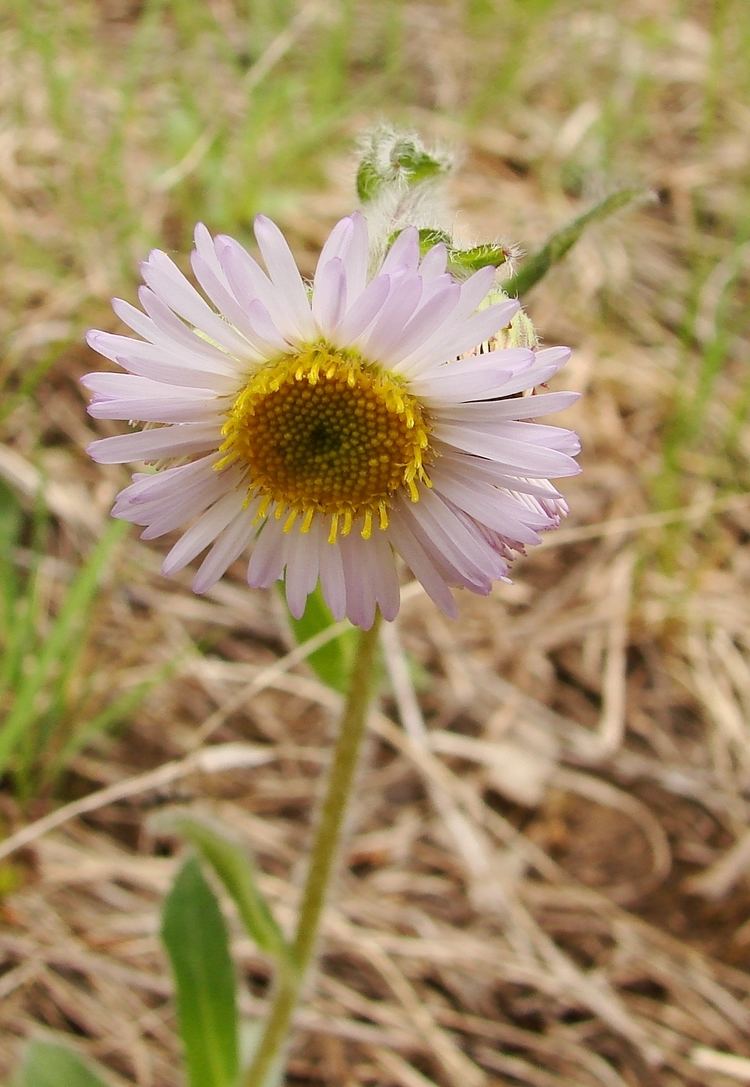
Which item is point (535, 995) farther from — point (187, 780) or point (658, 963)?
point (187, 780)

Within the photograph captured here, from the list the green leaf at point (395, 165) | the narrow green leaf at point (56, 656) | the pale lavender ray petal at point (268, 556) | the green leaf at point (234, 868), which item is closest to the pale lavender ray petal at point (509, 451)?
the pale lavender ray petal at point (268, 556)

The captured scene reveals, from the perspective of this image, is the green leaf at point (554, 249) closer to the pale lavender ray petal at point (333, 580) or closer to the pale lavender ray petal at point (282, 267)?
the pale lavender ray petal at point (282, 267)

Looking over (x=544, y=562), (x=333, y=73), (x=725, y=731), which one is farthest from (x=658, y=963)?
(x=333, y=73)

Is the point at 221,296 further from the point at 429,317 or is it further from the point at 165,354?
the point at 429,317

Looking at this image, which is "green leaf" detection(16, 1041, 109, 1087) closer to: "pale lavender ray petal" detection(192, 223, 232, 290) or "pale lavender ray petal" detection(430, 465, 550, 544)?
"pale lavender ray petal" detection(430, 465, 550, 544)

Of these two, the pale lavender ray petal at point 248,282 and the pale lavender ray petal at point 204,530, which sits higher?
the pale lavender ray petal at point 248,282
